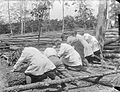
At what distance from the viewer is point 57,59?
5227 mm

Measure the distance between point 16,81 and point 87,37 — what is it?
410cm

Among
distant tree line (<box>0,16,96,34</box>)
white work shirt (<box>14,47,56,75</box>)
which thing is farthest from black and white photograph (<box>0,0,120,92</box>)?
distant tree line (<box>0,16,96,34</box>)

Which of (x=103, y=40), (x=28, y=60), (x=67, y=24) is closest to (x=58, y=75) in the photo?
(x=28, y=60)

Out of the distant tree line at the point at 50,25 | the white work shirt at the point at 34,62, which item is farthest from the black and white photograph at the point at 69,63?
the distant tree line at the point at 50,25

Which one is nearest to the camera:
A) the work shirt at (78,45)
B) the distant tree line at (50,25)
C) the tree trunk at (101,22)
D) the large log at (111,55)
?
the work shirt at (78,45)

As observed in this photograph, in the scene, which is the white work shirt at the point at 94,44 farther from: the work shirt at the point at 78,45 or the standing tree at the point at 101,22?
the work shirt at the point at 78,45

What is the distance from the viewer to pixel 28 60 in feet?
15.1

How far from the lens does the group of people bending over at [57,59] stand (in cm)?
455

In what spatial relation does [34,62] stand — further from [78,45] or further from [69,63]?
[78,45]

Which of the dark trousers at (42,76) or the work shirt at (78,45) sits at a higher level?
the work shirt at (78,45)

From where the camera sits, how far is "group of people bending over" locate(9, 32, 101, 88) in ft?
14.9

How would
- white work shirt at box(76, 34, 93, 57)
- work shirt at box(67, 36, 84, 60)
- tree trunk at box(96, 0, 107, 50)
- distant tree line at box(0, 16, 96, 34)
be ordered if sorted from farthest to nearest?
distant tree line at box(0, 16, 96, 34)
tree trunk at box(96, 0, 107, 50)
white work shirt at box(76, 34, 93, 57)
work shirt at box(67, 36, 84, 60)

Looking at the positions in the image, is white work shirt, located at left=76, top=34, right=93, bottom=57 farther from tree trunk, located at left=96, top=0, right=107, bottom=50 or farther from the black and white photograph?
tree trunk, located at left=96, top=0, right=107, bottom=50

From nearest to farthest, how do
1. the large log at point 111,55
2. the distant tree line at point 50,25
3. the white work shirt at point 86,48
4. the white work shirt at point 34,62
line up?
1. the white work shirt at point 34,62
2. the white work shirt at point 86,48
3. the large log at point 111,55
4. the distant tree line at point 50,25
